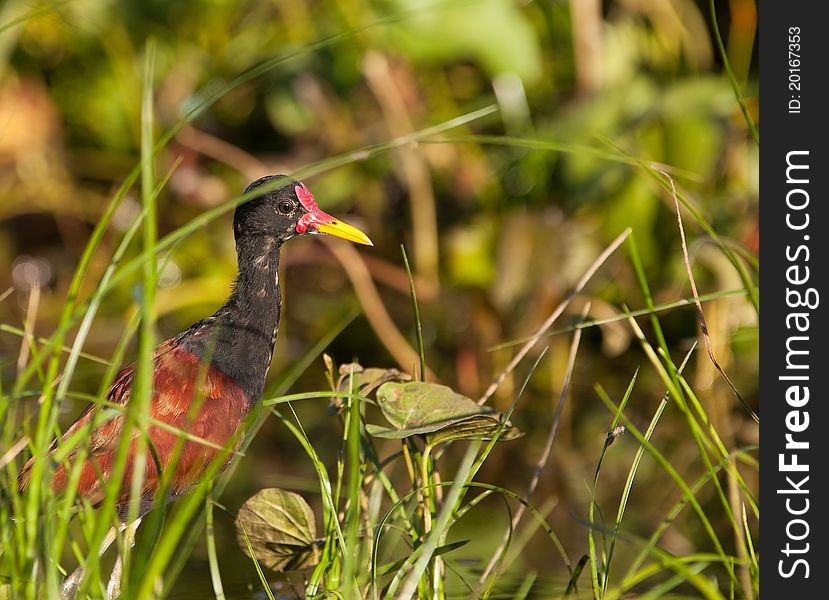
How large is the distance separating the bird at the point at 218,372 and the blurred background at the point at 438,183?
588 millimetres

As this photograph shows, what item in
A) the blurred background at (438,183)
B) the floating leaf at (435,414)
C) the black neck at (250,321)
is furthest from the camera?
the blurred background at (438,183)

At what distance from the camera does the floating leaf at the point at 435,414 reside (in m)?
1.90

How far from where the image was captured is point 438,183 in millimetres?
4977

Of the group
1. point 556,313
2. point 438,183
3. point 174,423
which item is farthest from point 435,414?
point 438,183

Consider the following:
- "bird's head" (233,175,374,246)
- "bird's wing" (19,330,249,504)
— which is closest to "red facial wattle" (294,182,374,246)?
"bird's head" (233,175,374,246)

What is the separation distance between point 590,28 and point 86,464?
295 centimetres

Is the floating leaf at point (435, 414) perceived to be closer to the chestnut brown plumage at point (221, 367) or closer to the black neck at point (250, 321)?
the chestnut brown plumage at point (221, 367)

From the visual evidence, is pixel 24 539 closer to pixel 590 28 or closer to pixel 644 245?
pixel 644 245

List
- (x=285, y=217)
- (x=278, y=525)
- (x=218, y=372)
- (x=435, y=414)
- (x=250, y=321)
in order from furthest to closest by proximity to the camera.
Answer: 1. (x=285, y=217)
2. (x=250, y=321)
3. (x=218, y=372)
4. (x=278, y=525)
5. (x=435, y=414)

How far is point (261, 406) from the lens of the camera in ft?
5.51

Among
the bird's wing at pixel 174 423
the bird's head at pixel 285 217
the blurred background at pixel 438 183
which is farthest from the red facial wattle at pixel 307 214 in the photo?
the blurred background at pixel 438 183

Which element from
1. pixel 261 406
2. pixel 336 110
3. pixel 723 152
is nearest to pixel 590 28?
pixel 723 152

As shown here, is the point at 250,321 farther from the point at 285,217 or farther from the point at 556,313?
the point at 556,313

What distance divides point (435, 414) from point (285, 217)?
0.99m
